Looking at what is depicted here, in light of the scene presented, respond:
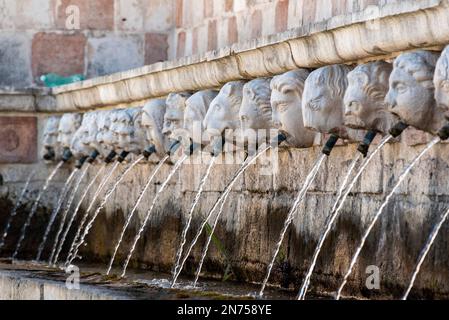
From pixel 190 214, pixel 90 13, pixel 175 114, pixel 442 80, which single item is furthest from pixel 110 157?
pixel 442 80

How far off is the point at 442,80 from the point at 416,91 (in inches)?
13.3

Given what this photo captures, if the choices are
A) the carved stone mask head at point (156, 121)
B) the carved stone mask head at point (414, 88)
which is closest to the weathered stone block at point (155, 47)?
the carved stone mask head at point (156, 121)

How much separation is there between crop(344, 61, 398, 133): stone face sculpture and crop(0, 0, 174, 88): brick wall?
5.42 m

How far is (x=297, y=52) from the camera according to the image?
30.3 feet

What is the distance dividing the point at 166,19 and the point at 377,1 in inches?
180

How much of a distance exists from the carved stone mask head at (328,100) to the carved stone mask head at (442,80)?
1.19 m

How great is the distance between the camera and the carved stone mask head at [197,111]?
10665 mm

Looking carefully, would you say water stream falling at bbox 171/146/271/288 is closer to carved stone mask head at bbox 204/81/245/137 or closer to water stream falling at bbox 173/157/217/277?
water stream falling at bbox 173/157/217/277

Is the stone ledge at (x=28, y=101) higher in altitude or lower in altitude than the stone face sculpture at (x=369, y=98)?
higher

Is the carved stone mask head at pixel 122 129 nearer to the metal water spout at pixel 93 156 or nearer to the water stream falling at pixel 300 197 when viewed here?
the metal water spout at pixel 93 156

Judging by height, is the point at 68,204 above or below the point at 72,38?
Answer: below

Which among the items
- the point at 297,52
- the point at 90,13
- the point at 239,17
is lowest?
the point at 297,52

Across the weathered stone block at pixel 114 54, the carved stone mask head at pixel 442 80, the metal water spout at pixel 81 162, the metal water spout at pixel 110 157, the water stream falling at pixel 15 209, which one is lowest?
the water stream falling at pixel 15 209

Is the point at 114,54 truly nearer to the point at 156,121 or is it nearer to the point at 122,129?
the point at 122,129
